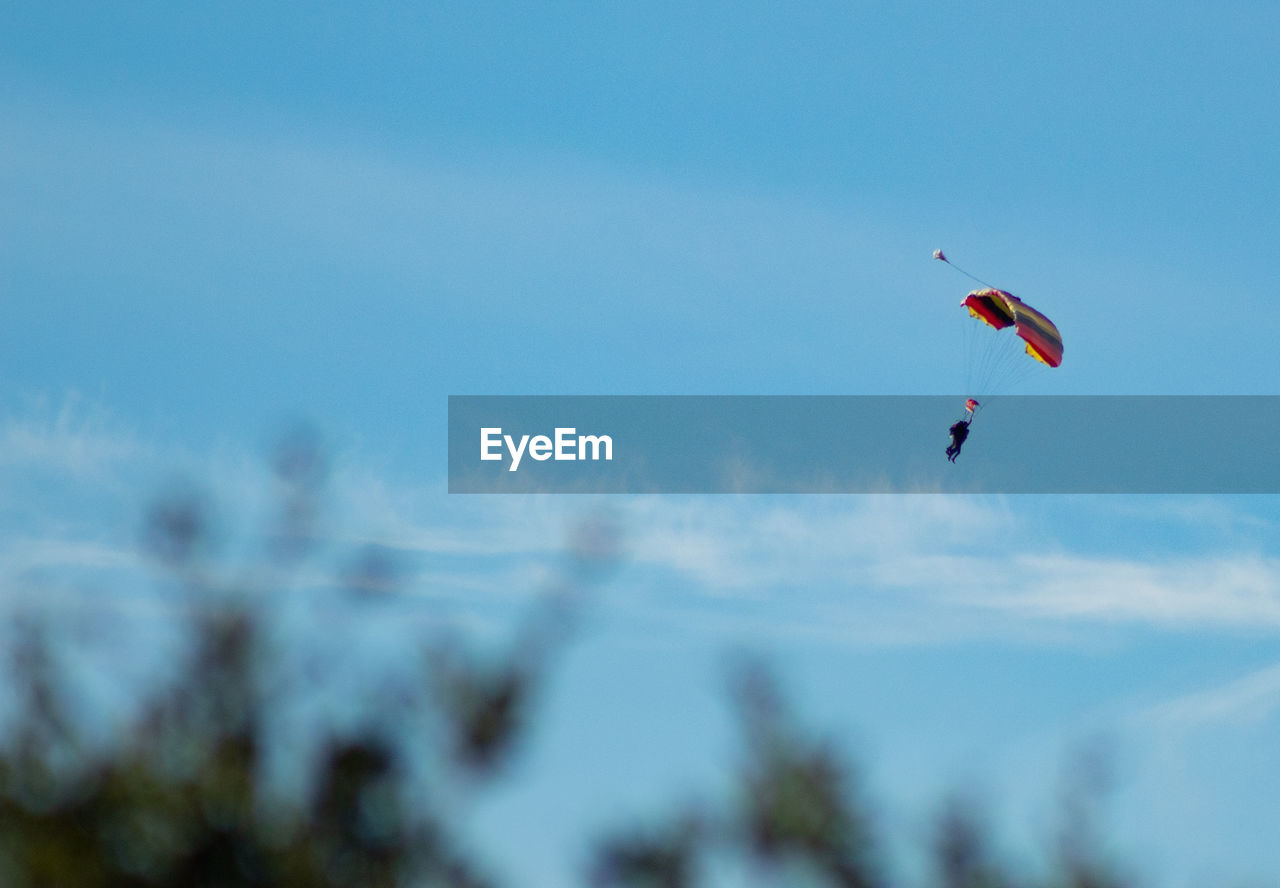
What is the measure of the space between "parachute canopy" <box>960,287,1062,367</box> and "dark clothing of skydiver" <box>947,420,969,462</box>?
4551mm

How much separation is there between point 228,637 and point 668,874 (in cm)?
351

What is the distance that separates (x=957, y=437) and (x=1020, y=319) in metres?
5.80

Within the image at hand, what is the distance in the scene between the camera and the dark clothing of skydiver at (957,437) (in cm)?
4925

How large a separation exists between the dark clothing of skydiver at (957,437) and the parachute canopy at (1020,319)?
455 cm

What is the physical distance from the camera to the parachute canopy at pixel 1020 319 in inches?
2084

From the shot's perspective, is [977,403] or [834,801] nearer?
[834,801]

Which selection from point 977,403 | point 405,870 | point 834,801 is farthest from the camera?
point 977,403

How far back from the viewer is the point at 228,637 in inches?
368

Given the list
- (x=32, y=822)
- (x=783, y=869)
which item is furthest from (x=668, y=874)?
(x=32, y=822)

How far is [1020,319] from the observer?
174 ft

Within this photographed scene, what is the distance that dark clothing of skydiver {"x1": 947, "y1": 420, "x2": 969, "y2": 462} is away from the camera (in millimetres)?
49247

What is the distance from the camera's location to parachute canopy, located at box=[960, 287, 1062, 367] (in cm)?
5294

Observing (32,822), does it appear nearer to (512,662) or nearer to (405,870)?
(405,870)

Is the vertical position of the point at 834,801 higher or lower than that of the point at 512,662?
lower
